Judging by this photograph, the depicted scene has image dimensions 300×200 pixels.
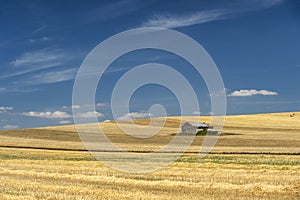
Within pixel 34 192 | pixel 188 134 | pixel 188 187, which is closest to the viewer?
pixel 34 192

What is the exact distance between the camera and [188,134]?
7600cm

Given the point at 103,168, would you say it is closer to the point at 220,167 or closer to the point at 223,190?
the point at 220,167

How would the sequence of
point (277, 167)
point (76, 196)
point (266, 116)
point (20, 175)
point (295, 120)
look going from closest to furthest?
point (76, 196) → point (20, 175) → point (277, 167) → point (295, 120) → point (266, 116)

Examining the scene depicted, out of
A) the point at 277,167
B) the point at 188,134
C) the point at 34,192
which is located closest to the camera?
the point at 34,192

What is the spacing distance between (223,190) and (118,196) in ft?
13.7

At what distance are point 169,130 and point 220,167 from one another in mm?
57387

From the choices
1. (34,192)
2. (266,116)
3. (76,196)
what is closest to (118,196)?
(76,196)

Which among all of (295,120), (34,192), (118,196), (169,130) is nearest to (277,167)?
(118,196)

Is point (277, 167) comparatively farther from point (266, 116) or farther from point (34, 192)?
point (266, 116)

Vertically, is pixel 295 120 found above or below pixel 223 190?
above

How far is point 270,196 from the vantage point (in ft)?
52.3

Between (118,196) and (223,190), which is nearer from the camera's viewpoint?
(118,196)

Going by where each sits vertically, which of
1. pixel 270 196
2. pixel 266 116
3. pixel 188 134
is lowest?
pixel 270 196

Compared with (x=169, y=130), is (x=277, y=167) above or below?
below
